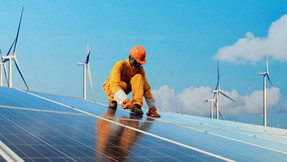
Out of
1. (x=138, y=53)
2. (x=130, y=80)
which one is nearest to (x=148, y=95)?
(x=130, y=80)

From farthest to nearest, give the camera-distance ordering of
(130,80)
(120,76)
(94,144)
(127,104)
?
(130,80), (120,76), (127,104), (94,144)

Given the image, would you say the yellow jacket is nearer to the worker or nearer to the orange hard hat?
the worker

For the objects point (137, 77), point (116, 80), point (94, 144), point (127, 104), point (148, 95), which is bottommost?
point (94, 144)

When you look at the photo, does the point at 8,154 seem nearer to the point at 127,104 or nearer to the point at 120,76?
the point at 127,104

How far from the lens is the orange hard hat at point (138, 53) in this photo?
12953 mm

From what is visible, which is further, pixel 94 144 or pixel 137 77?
pixel 137 77

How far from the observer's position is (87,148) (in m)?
5.83

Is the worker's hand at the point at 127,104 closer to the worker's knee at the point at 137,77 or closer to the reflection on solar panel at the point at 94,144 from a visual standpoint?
the worker's knee at the point at 137,77

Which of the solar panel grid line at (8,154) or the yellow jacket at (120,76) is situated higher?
the yellow jacket at (120,76)

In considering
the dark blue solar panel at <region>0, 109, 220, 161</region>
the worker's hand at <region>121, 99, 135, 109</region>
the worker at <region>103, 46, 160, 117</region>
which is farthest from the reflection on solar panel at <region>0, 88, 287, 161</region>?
the worker at <region>103, 46, 160, 117</region>

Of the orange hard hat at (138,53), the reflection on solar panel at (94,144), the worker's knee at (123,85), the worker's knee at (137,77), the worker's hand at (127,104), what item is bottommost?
the reflection on solar panel at (94,144)

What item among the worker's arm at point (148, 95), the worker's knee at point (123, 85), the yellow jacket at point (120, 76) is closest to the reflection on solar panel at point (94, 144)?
the yellow jacket at point (120, 76)

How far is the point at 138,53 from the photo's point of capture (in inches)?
510

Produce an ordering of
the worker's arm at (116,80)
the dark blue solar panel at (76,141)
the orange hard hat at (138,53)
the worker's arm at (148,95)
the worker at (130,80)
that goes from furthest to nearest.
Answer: the worker's arm at (148,95) < the orange hard hat at (138,53) < the worker at (130,80) < the worker's arm at (116,80) < the dark blue solar panel at (76,141)
